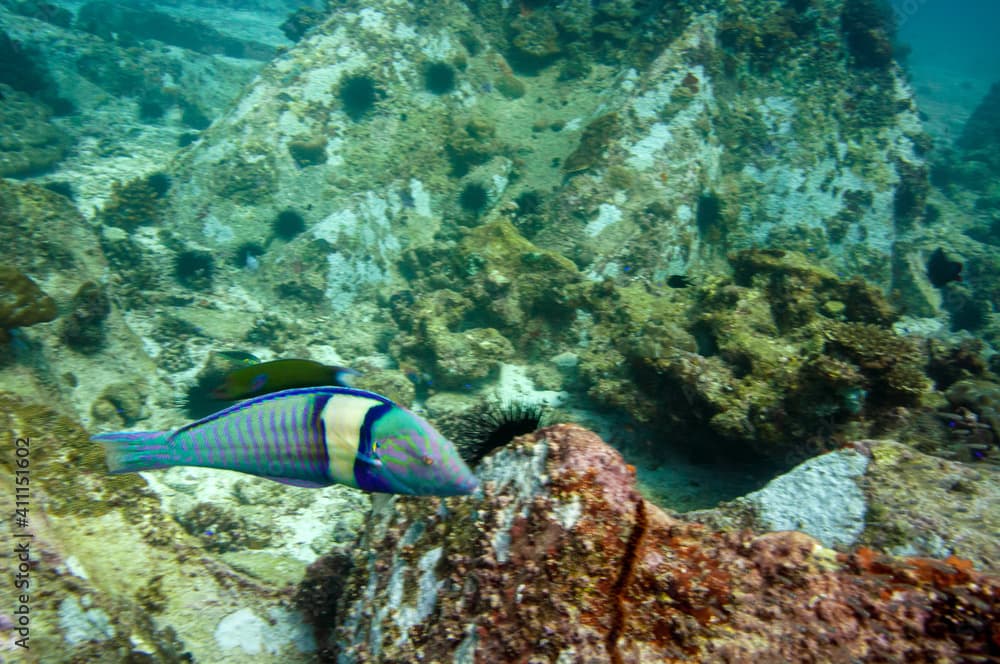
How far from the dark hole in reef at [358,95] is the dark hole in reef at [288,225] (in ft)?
9.45

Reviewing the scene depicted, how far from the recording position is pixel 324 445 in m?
1.66

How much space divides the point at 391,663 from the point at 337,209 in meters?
9.68

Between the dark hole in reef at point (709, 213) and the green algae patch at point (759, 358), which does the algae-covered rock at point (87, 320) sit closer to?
the green algae patch at point (759, 358)

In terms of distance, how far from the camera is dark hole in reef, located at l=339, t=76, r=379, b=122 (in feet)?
37.1

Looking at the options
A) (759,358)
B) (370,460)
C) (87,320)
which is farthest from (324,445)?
(87,320)

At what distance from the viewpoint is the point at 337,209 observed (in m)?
10.4

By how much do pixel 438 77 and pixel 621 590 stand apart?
12.7 meters

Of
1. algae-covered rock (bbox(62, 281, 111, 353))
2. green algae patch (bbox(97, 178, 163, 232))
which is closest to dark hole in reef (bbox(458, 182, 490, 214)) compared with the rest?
green algae patch (bbox(97, 178, 163, 232))

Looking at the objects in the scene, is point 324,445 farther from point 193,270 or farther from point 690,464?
point 193,270

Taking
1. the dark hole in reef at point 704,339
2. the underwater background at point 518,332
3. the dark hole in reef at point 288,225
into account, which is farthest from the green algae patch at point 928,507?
the dark hole in reef at point 288,225

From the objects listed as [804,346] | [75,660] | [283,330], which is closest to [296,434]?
[75,660]

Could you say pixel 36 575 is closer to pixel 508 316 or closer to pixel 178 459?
pixel 178 459

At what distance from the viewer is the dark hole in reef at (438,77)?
471 inches

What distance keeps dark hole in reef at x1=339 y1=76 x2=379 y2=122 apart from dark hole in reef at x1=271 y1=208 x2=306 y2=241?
288 centimetres
